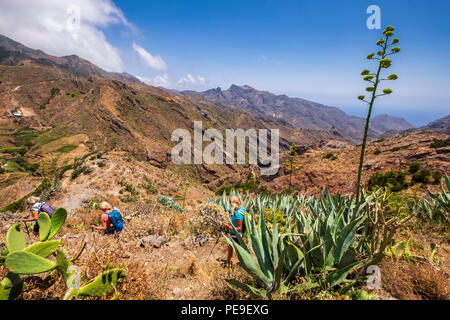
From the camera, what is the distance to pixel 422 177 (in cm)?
1193

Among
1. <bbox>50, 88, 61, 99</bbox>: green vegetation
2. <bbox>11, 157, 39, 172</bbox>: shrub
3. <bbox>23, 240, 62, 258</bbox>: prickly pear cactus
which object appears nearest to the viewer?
<bbox>23, 240, 62, 258</bbox>: prickly pear cactus

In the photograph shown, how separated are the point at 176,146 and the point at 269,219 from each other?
82857 mm

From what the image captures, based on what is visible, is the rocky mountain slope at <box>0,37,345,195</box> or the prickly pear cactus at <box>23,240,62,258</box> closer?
the prickly pear cactus at <box>23,240,62,258</box>

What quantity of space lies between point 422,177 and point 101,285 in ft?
52.4

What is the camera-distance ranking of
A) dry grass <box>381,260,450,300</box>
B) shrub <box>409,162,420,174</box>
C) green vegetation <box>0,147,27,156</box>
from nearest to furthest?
dry grass <box>381,260,450,300</box>, shrub <box>409,162,420,174</box>, green vegetation <box>0,147,27,156</box>

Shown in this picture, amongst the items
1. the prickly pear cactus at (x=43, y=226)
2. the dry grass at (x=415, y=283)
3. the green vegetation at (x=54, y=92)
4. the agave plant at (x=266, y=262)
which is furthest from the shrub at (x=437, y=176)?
the green vegetation at (x=54, y=92)

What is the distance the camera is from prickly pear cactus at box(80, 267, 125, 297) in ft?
7.18

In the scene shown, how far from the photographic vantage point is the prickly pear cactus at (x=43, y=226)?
2760mm

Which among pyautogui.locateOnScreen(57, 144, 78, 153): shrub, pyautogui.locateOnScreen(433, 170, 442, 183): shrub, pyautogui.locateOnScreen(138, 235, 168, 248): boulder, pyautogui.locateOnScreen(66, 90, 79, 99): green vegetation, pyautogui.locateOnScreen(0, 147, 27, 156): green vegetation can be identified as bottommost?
pyautogui.locateOnScreen(0, 147, 27, 156): green vegetation

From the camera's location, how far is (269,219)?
16.9 ft

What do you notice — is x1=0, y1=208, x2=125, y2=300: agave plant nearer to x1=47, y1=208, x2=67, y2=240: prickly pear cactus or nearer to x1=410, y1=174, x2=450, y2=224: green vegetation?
x1=47, y1=208, x2=67, y2=240: prickly pear cactus

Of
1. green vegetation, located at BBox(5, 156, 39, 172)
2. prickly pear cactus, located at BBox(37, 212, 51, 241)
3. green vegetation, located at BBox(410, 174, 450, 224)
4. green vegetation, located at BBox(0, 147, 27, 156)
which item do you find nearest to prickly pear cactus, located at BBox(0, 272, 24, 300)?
prickly pear cactus, located at BBox(37, 212, 51, 241)

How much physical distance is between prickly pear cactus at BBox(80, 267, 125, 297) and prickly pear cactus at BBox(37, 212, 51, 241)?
45.1 inches

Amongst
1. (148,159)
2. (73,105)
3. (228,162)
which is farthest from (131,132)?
(228,162)
